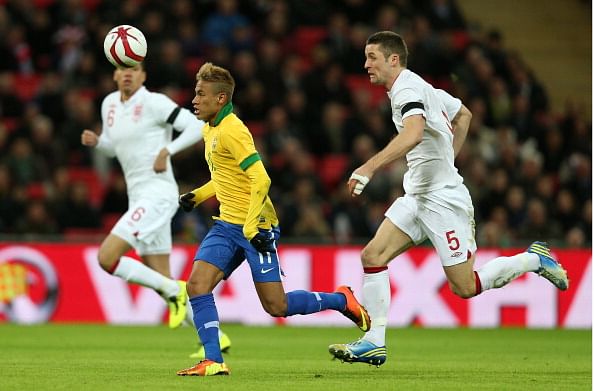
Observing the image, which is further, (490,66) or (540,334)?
(490,66)

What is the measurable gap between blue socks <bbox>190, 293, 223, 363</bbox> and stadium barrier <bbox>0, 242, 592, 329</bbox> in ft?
22.1

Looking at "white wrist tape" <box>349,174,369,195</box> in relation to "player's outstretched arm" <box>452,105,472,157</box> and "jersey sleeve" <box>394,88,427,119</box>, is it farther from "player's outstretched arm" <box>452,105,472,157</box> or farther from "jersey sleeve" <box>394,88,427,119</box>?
"player's outstretched arm" <box>452,105,472,157</box>

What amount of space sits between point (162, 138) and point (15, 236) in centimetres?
463

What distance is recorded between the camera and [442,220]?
29.2 feet

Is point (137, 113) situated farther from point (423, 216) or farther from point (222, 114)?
point (423, 216)

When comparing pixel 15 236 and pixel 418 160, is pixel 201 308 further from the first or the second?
pixel 15 236

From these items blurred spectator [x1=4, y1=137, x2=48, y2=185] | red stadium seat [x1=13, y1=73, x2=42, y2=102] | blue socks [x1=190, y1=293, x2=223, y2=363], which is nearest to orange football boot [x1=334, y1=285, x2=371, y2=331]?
blue socks [x1=190, y1=293, x2=223, y2=363]

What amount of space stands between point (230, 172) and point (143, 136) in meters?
2.95

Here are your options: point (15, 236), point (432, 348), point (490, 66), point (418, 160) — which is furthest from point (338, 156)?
point (418, 160)

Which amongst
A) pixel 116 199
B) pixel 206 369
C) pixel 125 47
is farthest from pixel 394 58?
pixel 116 199

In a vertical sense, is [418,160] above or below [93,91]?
below

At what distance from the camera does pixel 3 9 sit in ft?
62.0

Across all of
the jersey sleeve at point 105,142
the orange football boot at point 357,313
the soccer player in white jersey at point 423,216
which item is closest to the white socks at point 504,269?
the soccer player in white jersey at point 423,216

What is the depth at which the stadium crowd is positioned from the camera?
1656cm
